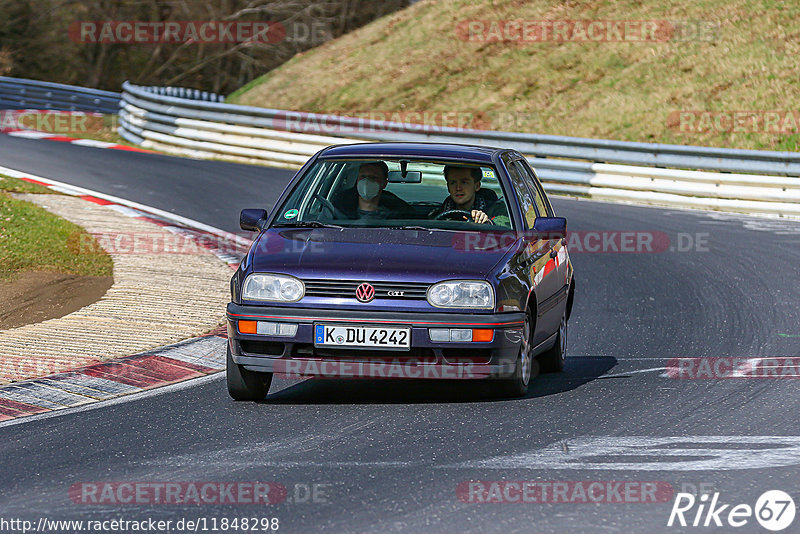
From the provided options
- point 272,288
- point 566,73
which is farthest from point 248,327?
point 566,73

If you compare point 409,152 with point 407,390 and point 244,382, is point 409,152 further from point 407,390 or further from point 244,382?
point 244,382

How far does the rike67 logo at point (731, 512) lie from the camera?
5.13 meters

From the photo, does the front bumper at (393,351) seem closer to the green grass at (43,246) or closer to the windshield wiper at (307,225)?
the windshield wiper at (307,225)

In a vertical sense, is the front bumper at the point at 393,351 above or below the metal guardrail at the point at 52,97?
above

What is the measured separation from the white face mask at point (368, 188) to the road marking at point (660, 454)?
2.49m

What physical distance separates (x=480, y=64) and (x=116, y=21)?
17.0 m

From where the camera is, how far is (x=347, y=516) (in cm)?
525

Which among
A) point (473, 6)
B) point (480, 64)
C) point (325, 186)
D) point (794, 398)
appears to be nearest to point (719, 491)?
point (794, 398)

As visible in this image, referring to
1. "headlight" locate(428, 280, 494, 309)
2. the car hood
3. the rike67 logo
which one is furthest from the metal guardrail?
the rike67 logo

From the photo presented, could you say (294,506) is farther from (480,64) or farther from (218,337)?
(480,64)

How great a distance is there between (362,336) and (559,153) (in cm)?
1502

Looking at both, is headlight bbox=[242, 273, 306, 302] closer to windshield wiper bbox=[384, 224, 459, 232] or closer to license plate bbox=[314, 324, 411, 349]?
license plate bbox=[314, 324, 411, 349]

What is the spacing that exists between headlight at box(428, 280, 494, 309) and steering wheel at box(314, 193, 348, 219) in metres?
1.27

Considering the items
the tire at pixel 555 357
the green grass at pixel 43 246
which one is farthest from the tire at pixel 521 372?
the green grass at pixel 43 246
